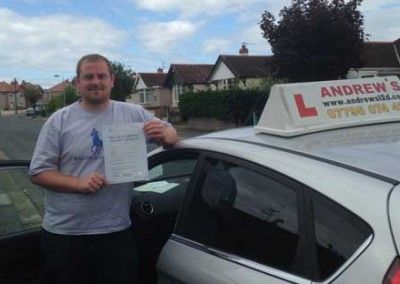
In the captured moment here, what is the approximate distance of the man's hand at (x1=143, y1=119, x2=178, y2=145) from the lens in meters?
3.18

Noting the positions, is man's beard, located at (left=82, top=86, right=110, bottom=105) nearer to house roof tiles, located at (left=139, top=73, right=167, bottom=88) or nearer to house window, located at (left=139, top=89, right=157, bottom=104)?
house window, located at (left=139, top=89, right=157, bottom=104)

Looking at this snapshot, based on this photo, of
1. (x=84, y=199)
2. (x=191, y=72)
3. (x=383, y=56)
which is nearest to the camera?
(x=84, y=199)

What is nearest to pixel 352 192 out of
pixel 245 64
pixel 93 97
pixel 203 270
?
pixel 203 270

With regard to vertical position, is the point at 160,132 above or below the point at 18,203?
above

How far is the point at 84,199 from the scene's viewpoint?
3.07 m

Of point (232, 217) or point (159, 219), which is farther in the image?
point (159, 219)

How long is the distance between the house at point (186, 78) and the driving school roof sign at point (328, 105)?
182ft

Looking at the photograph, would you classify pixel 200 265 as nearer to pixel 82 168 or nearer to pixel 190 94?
pixel 82 168

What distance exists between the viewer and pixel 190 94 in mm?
41094

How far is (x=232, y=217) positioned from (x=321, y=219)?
608mm

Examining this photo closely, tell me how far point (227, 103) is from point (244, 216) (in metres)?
31.1

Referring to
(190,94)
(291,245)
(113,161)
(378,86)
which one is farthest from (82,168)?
(190,94)

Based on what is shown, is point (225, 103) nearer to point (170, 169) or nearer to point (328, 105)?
point (170, 169)

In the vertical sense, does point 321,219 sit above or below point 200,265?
above
